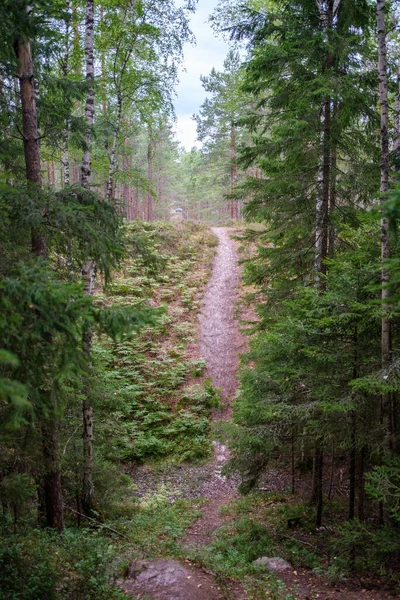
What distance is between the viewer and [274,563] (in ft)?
22.6

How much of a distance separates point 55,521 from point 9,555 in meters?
2.10

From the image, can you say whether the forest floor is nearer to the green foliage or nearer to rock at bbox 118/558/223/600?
rock at bbox 118/558/223/600

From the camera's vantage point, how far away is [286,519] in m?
8.50

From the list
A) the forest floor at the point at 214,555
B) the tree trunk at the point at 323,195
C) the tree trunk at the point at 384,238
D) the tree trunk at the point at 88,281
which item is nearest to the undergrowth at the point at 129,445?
the tree trunk at the point at 88,281

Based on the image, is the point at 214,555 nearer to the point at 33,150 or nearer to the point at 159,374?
the point at 33,150

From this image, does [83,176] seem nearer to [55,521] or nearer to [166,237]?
[55,521]

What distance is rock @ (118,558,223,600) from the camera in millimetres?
5258

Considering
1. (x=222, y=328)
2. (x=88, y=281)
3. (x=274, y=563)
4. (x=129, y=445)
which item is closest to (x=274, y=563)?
(x=274, y=563)

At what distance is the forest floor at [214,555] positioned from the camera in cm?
552

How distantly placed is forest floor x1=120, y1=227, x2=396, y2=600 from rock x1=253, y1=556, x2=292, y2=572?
0.34 ft

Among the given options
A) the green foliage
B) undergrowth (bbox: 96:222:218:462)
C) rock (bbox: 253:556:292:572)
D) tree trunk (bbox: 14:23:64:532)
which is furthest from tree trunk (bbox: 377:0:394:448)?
tree trunk (bbox: 14:23:64:532)

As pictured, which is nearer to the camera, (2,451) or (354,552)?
(2,451)

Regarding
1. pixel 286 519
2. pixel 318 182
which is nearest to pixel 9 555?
pixel 286 519

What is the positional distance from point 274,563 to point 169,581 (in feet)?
7.55
